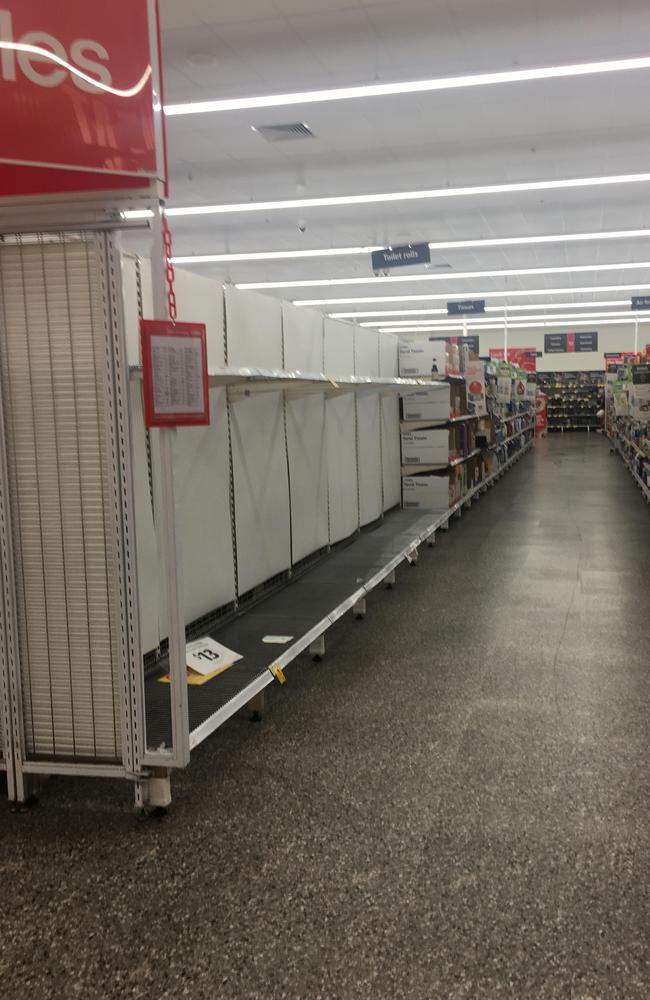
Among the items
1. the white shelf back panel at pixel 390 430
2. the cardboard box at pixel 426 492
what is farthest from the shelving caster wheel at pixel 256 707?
the cardboard box at pixel 426 492

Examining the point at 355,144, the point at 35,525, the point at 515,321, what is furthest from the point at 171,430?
the point at 515,321

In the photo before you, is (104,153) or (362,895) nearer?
(362,895)

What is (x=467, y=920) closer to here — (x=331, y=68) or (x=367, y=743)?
(x=367, y=743)

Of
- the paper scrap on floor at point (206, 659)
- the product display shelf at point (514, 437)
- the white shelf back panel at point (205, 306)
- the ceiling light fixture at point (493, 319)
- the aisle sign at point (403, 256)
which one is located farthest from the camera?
the ceiling light fixture at point (493, 319)

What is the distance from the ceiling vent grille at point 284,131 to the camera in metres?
9.17

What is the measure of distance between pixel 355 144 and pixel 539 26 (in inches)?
138

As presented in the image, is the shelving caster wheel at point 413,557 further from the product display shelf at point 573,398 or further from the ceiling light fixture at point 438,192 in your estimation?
the product display shelf at point 573,398

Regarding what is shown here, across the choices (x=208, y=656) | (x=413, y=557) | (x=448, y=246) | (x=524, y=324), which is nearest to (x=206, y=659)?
(x=208, y=656)

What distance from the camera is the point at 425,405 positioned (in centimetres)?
803

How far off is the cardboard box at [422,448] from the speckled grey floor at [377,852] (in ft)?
12.0

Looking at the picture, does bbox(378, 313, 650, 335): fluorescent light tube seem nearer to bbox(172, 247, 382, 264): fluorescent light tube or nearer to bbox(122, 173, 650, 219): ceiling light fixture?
bbox(172, 247, 382, 264): fluorescent light tube

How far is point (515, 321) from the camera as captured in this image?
2877 centimetres

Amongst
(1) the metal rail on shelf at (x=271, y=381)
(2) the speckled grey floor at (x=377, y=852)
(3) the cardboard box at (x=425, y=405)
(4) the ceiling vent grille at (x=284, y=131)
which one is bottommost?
(2) the speckled grey floor at (x=377, y=852)

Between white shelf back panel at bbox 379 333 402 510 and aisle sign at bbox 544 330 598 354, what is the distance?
20268 millimetres
